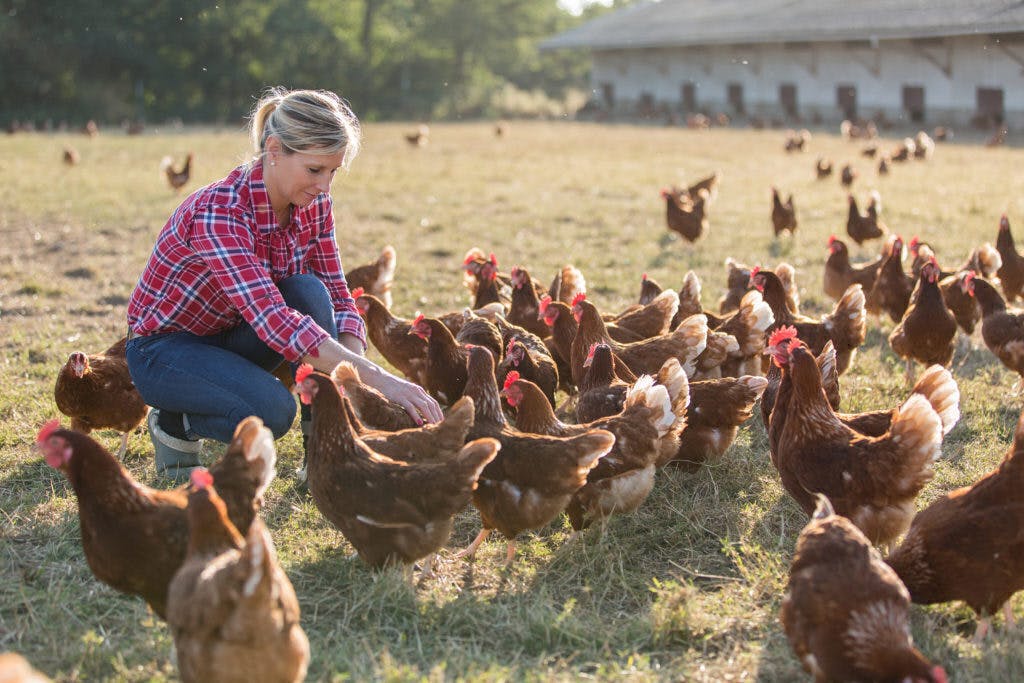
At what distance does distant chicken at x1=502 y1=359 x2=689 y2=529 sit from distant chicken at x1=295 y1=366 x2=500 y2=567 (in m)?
0.65

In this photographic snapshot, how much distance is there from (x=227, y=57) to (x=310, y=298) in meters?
31.8

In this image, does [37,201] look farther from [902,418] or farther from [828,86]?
[828,86]

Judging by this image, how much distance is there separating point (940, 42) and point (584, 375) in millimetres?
23323

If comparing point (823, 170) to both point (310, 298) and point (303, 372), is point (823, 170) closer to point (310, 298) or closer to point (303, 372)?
point (310, 298)

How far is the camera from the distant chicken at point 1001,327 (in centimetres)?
523

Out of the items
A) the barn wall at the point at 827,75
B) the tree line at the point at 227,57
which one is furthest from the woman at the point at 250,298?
the tree line at the point at 227,57

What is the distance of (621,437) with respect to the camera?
12.7 ft

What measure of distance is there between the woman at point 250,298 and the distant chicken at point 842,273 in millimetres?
4264

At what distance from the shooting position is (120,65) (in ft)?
107

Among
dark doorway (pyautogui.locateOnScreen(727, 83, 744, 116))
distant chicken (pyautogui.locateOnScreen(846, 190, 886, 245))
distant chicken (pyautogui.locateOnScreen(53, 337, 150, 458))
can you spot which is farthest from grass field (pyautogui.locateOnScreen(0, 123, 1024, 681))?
dark doorway (pyautogui.locateOnScreen(727, 83, 744, 116))

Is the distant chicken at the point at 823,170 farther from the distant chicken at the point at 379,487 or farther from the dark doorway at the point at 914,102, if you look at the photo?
the distant chicken at the point at 379,487

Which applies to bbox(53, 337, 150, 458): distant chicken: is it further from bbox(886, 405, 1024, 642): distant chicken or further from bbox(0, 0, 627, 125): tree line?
bbox(0, 0, 627, 125): tree line

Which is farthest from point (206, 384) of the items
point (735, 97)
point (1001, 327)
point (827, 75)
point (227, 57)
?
point (227, 57)

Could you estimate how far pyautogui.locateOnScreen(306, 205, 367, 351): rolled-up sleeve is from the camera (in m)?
4.34
